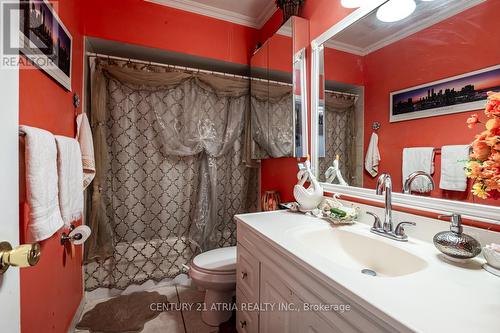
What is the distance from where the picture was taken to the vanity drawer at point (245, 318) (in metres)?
1.15

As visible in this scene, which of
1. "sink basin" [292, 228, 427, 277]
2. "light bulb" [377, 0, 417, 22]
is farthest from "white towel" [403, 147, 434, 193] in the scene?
"light bulb" [377, 0, 417, 22]

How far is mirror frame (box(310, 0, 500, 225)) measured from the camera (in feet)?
2.59

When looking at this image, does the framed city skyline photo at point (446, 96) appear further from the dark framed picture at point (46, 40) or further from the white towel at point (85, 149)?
the white towel at point (85, 149)

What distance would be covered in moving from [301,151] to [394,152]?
2.17ft

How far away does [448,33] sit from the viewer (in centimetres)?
89

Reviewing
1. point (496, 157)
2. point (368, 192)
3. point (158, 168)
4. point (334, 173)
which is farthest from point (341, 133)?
point (158, 168)

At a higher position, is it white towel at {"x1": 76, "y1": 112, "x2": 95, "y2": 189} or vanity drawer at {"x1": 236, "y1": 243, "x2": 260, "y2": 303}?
white towel at {"x1": 76, "y1": 112, "x2": 95, "y2": 189}

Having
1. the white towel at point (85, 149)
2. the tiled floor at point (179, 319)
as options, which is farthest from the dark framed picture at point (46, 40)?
the tiled floor at point (179, 319)

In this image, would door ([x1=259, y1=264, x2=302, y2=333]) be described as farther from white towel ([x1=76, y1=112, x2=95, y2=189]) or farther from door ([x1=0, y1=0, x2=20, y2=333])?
white towel ([x1=76, y1=112, x2=95, y2=189])

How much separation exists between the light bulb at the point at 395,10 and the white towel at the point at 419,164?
61 cm

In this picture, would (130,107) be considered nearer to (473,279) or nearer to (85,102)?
(85,102)

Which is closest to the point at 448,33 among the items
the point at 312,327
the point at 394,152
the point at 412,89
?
the point at 412,89

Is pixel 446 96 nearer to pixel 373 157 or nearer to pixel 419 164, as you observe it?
pixel 419 164

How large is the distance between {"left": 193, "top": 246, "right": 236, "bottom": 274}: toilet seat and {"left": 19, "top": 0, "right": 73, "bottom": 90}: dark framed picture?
1363mm
